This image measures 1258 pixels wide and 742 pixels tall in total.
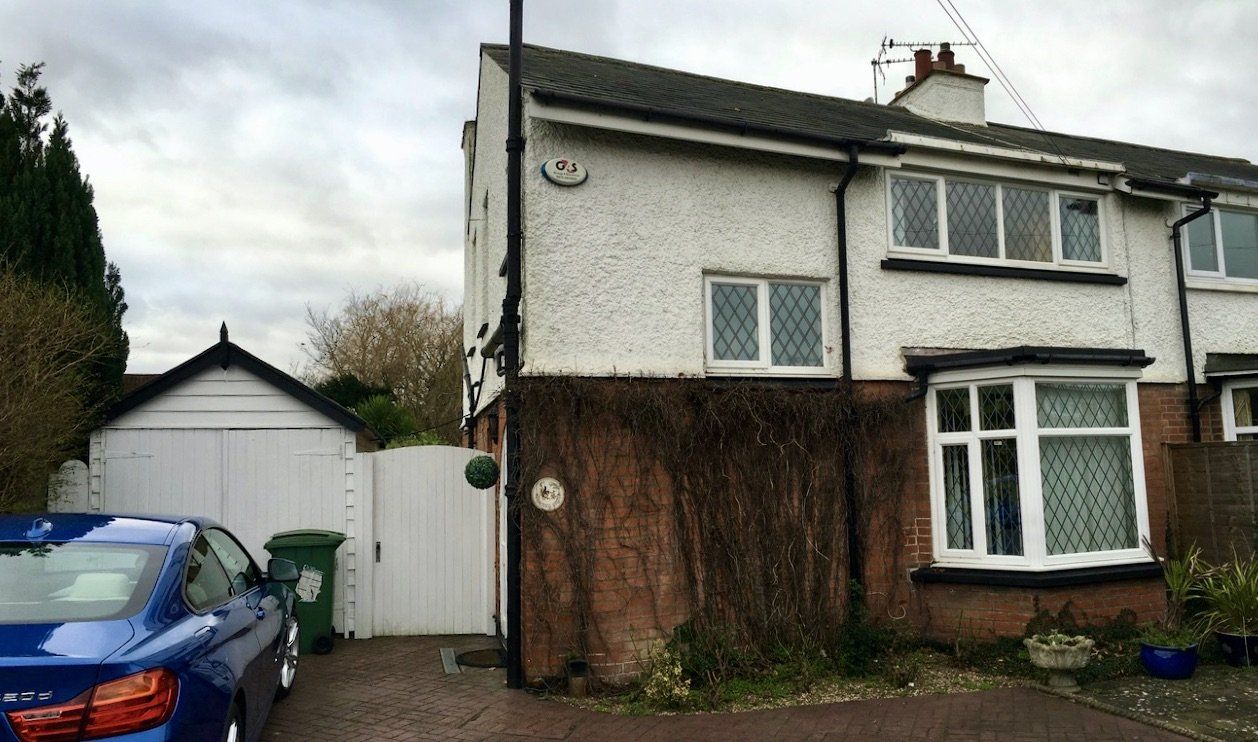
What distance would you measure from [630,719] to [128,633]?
371cm

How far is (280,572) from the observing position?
5469 mm

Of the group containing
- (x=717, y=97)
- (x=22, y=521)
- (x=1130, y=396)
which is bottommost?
(x=22, y=521)

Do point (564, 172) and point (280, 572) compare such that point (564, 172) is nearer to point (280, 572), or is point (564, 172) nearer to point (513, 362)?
point (513, 362)

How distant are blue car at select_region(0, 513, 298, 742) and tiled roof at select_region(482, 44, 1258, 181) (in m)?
4.47

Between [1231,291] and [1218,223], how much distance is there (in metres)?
0.90

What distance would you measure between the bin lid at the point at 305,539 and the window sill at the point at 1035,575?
5.65 meters

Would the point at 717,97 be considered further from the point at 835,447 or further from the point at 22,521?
the point at 22,521

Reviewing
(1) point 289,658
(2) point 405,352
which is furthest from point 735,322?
(2) point 405,352

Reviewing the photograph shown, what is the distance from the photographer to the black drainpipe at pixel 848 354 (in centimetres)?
786

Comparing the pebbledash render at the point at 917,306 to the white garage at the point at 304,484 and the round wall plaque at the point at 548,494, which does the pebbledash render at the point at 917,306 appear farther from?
the white garage at the point at 304,484

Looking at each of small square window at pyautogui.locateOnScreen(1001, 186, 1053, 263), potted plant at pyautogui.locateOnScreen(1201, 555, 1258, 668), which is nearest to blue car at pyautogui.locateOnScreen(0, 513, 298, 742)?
potted plant at pyautogui.locateOnScreen(1201, 555, 1258, 668)

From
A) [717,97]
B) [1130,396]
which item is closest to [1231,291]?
[1130,396]

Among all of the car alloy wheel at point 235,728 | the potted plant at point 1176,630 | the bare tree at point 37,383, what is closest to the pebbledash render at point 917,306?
the potted plant at point 1176,630

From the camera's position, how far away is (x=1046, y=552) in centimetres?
761
